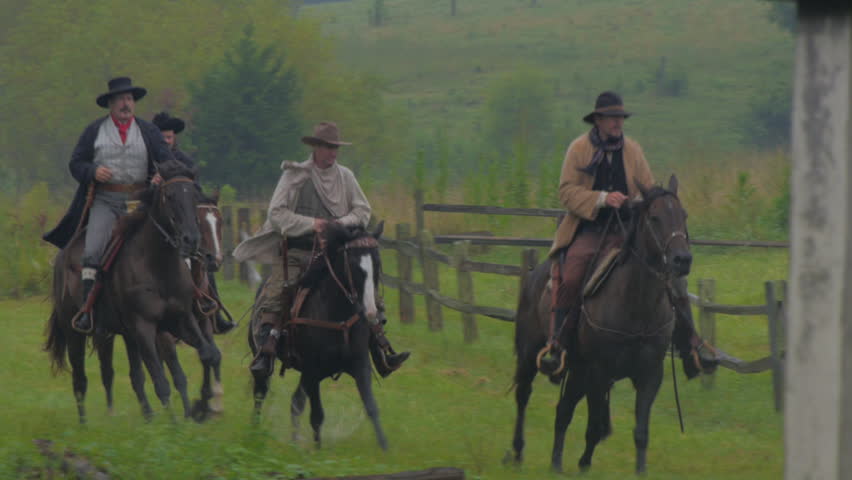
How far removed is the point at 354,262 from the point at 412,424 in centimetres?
259

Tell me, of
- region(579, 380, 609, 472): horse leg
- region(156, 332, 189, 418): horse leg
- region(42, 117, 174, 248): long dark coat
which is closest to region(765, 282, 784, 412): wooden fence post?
region(579, 380, 609, 472): horse leg

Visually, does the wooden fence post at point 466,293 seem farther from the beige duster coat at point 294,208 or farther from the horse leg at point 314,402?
the horse leg at point 314,402

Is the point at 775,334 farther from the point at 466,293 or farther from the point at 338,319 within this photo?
the point at 466,293

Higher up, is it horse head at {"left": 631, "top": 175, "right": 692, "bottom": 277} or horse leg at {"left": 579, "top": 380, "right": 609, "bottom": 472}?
horse head at {"left": 631, "top": 175, "right": 692, "bottom": 277}

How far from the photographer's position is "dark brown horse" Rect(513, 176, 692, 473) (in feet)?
30.1

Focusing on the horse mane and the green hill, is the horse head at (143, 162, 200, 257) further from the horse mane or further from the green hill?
the green hill

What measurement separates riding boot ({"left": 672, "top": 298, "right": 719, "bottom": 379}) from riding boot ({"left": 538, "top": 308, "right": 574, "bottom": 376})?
889 mm

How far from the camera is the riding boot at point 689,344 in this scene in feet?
33.0

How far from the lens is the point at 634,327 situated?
377 inches

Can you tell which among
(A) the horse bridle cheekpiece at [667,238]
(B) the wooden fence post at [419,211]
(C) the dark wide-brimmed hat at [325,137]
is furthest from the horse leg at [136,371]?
(B) the wooden fence post at [419,211]

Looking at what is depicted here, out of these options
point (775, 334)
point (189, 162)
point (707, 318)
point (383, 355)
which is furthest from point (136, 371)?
point (707, 318)

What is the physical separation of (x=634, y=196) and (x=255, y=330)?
347cm

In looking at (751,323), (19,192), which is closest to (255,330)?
(751,323)

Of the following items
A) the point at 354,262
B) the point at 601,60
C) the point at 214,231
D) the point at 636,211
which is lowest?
the point at 354,262
